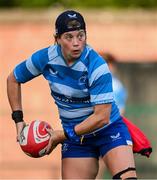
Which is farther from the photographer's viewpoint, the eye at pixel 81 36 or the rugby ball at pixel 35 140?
the rugby ball at pixel 35 140

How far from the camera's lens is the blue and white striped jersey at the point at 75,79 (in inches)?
333

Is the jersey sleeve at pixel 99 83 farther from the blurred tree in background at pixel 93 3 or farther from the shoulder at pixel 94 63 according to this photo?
the blurred tree in background at pixel 93 3

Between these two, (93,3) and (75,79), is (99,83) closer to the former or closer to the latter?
(75,79)

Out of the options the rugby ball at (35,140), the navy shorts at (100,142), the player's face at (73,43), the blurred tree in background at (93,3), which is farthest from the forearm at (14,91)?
the blurred tree in background at (93,3)

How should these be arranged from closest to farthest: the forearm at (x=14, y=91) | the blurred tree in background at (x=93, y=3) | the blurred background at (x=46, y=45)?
the forearm at (x=14, y=91) → the blurred background at (x=46, y=45) → the blurred tree in background at (x=93, y=3)

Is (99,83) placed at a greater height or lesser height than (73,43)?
lesser

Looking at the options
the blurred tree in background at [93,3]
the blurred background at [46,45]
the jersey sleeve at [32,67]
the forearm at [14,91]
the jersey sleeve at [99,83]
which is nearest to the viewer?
the jersey sleeve at [99,83]

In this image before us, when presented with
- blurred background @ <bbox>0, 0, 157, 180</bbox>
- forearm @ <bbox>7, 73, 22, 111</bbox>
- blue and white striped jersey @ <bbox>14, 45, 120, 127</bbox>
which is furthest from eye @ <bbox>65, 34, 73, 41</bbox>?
blurred background @ <bbox>0, 0, 157, 180</bbox>

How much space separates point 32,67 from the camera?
8.91 meters

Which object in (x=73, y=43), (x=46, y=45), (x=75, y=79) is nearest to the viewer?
Answer: (x=73, y=43)

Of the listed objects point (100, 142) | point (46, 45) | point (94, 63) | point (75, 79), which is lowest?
point (46, 45)

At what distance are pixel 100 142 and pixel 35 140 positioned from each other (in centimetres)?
56

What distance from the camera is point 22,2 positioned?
1822 centimetres

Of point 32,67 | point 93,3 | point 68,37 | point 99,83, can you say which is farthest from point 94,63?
point 93,3
